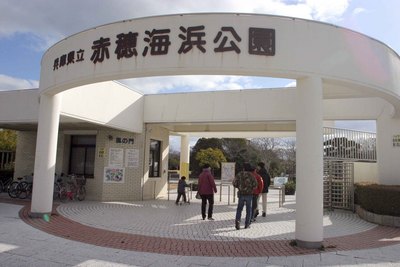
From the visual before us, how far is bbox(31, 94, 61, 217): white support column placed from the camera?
31.6 ft

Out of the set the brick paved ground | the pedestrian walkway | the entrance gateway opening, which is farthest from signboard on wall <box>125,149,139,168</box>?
the entrance gateway opening

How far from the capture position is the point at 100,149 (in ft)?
48.3

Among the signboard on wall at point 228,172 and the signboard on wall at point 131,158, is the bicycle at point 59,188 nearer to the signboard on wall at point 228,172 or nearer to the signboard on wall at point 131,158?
the signboard on wall at point 131,158

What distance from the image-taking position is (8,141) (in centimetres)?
2322

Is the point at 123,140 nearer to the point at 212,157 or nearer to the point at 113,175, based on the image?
the point at 113,175

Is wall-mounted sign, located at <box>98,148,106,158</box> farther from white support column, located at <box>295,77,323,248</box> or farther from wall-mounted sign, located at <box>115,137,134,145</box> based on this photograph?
white support column, located at <box>295,77,323,248</box>

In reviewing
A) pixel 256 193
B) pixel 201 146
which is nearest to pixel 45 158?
pixel 256 193

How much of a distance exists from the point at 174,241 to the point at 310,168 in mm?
3152

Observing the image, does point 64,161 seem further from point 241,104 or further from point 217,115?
point 241,104

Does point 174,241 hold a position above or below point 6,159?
below

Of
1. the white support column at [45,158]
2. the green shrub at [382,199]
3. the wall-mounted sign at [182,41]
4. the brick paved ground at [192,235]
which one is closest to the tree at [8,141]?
the brick paved ground at [192,235]

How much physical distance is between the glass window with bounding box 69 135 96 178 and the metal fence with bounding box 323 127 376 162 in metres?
9.61

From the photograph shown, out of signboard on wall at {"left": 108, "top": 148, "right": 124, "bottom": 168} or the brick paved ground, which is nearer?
the brick paved ground

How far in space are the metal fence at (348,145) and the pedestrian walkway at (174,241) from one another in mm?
3358
